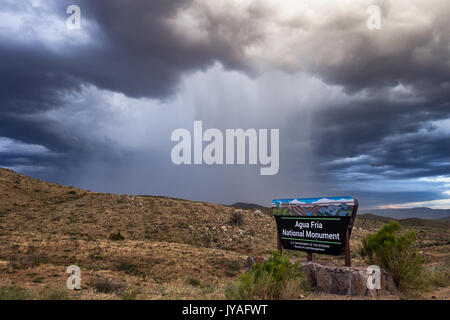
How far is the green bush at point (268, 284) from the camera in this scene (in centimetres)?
848

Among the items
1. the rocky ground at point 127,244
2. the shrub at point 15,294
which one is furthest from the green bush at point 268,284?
the shrub at point 15,294

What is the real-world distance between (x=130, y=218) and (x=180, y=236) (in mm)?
9793

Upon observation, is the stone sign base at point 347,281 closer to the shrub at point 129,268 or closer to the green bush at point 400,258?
the green bush at point 400,258

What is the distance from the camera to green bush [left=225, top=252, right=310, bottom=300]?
8477mm

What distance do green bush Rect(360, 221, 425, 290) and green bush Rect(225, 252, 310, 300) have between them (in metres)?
4.24

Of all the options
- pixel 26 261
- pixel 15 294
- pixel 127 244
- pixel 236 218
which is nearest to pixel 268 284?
pixel 15 294

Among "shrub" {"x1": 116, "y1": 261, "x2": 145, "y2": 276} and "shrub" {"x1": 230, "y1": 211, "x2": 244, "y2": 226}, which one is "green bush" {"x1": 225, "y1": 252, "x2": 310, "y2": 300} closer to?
"shrub" {"x1": 116, "y1": 261, "x2": 145, "y2": 276}

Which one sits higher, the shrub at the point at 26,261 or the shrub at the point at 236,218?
the shrub at the point at 236,218

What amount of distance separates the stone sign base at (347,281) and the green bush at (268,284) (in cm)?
224

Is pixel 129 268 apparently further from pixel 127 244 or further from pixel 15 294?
pixel 15 294
